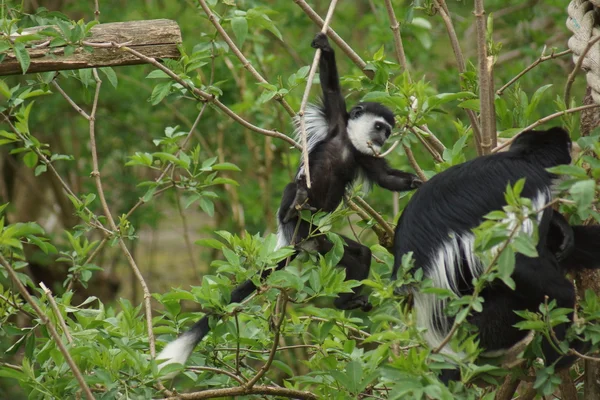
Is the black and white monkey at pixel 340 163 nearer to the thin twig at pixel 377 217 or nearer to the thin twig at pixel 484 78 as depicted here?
the thin twig at pixel 377 217

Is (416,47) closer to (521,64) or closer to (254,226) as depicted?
(521,64)

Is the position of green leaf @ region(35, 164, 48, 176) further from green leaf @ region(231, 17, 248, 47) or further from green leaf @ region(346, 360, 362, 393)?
green leaf @ region(346, 360, 362, 393)

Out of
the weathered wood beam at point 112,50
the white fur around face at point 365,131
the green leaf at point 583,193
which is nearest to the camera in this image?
the green leaf at point 583,193

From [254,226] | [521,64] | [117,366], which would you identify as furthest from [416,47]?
[117,366]

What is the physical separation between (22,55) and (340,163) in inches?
39.7

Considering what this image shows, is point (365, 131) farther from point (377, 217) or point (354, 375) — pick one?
point (354, 375)

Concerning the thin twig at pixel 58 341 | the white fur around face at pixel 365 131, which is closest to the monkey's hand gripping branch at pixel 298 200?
the white fur around face at pixel 365 131

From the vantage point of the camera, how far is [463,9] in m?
5.38

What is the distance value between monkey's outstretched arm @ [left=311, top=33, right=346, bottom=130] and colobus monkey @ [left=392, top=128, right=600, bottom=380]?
1.78ft

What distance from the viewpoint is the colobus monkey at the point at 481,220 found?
1771mm

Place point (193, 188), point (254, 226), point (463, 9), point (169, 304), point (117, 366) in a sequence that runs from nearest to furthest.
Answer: point (117, 366) < point (169, 304) < point (193, 188) < point (254, 226) < point (463, 9)

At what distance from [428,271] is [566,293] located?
0.98 ft

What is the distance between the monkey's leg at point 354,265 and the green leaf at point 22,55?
0.91 metres

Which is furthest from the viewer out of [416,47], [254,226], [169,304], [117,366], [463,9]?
[463,9]
